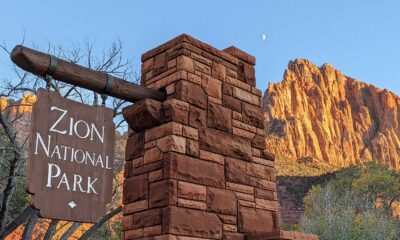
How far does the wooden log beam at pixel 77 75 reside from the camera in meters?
4.47

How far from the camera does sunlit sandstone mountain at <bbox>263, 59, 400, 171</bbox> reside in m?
92.1

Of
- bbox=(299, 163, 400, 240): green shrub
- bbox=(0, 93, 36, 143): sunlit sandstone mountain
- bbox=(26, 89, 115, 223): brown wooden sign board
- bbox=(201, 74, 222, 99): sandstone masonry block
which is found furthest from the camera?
bbox=(299, 163, 400, 240): green shrub

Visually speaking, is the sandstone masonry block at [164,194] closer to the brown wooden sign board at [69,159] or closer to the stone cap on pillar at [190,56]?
the brown wooden sign board at [69,159]

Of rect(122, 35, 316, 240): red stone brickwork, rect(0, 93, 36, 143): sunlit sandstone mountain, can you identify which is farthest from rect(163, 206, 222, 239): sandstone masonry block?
rect(0, 93, 36, 143): sunlit sandstone mountain

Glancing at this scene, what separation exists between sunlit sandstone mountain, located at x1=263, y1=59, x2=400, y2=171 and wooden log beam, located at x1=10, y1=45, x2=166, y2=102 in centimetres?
8038

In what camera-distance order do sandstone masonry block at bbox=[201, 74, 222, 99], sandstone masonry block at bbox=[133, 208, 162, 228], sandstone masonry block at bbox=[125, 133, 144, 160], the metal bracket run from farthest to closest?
sandstone masonry block at bbox=[201, 74, 222, 99], sandstone masonry block at bbox=[125, 133, 144, 160], the metal bracket, sandstone masonry block at bbox=[133, 208, 162, 228]

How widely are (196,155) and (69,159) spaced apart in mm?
1176

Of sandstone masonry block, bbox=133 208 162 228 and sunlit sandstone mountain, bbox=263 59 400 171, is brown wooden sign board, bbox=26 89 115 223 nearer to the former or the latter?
sandstone masonry block, bbox=133 208 162 228

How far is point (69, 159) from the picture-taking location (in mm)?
4535

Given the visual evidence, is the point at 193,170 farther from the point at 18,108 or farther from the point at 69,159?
the point at 18,108

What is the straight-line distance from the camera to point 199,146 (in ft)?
16.8

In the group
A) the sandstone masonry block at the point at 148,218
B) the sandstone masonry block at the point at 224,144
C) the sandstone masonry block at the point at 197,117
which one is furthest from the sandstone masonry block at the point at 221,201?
the sandstone masonry block at the point at 197,117

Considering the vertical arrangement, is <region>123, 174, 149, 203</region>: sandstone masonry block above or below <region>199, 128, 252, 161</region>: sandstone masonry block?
below

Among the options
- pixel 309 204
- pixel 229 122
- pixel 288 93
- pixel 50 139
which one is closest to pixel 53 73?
Result: pixel 50 139
